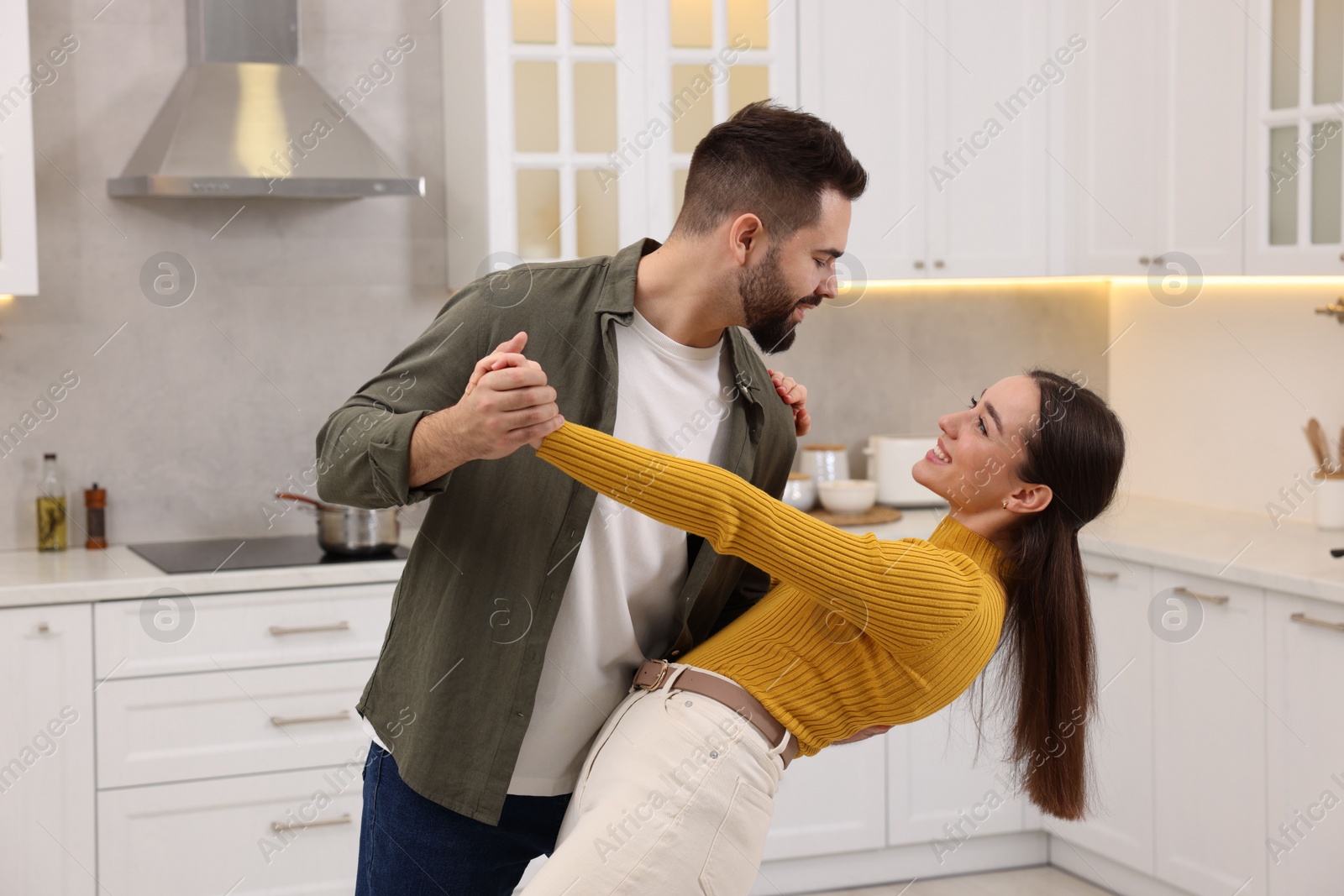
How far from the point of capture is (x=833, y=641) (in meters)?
1.50

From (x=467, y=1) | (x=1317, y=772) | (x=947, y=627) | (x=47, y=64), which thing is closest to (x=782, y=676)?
(x=947, y=627)

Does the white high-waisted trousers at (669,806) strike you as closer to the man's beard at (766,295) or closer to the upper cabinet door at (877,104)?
the man's beard at (766,295)

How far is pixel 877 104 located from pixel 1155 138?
2.29 ft

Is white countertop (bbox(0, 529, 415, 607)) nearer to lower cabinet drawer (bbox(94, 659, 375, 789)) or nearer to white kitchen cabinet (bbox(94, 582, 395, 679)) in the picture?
white kitchen cabinet (bbox(94, 582, 395, 679))

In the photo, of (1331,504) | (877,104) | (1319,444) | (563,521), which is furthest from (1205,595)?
(563,521)

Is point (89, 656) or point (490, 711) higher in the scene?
point (490, 711)

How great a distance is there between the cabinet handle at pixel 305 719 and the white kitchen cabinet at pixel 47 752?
14.5 inches

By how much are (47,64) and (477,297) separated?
2.12 metres

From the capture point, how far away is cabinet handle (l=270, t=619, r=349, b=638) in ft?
9.18

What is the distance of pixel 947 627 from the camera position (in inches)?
56.9

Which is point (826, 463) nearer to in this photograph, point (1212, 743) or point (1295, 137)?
point (1212, 743)

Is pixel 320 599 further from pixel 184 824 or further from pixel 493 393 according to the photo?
pixel 493 393

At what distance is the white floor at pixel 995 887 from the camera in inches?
129

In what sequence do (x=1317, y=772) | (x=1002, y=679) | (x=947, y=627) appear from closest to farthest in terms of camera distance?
1. (x=947, y=627)
2. (x=1002, y=679)
3. (x=1317, y=772)
